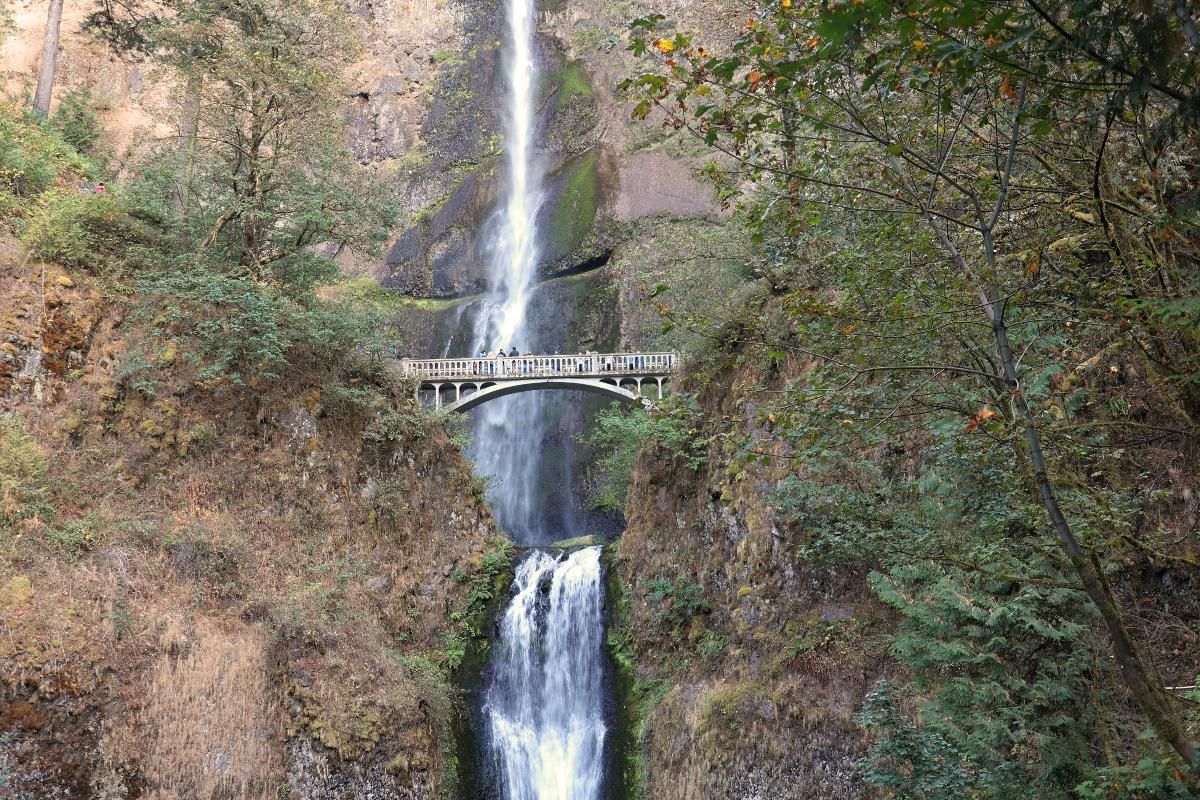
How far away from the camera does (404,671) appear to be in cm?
1527

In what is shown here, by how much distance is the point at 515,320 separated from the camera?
112 feet

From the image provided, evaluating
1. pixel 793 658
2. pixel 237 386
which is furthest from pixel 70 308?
pixel 793 658

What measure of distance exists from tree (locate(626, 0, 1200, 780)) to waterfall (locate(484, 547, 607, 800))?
11.6 m

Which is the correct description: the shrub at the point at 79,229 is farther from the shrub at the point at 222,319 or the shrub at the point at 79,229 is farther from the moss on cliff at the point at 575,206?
the moss on cliff at the point at 575,206

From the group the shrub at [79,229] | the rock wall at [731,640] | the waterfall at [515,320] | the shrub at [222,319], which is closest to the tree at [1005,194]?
the rock wall at [731,640]

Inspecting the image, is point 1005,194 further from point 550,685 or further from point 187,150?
point 187,150

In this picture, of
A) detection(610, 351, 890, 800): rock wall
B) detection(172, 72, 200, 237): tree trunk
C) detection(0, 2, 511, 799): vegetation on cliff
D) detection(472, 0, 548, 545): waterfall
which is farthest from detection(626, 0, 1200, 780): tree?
detection(472, 0, 548, 545): waterfall

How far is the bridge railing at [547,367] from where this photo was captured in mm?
26062

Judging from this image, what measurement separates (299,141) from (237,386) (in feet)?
18.6

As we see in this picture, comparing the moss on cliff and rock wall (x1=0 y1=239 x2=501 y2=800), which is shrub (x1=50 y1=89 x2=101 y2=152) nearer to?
rock wall (x1=0 y1=239 x2=501 y2=800)

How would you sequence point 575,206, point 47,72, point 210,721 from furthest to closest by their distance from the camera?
point 575,206 < point 47,72 < point 210,721

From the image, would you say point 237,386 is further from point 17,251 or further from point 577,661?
point 577,661

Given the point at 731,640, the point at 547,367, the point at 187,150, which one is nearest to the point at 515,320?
the point at 547,367

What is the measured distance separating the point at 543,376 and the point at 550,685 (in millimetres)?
11221
